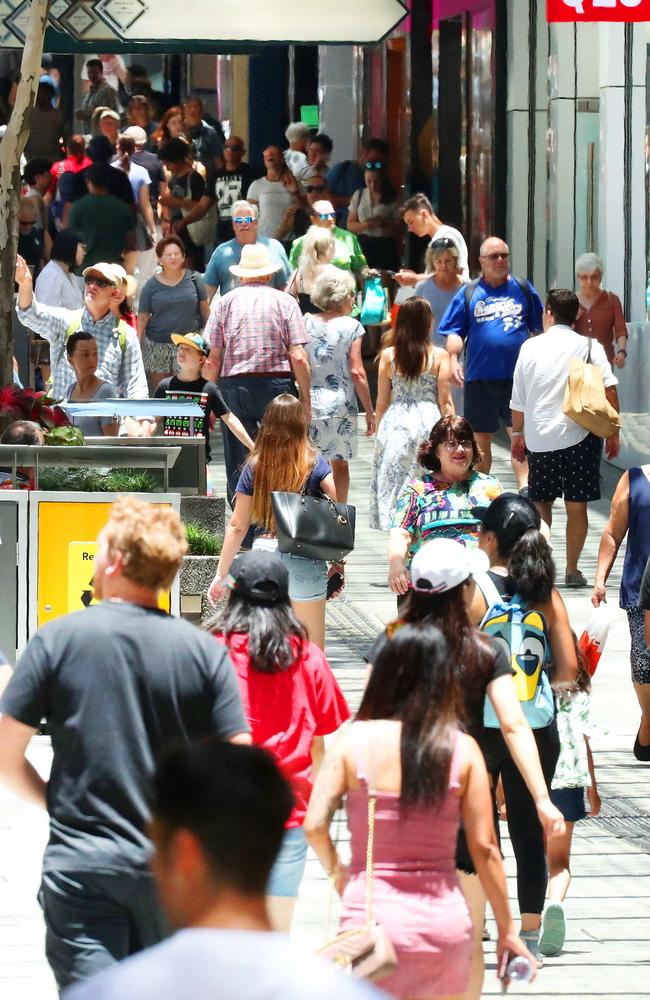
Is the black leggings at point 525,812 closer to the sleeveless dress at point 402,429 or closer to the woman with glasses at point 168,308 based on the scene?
the sleeveless dress at point 402,429

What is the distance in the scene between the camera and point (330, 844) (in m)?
4.67

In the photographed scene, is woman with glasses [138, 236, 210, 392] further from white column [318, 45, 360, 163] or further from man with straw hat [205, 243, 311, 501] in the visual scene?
white column [318, 45, 360, 163]

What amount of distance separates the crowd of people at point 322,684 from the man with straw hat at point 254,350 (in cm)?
2

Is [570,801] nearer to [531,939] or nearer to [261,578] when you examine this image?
[531,939]

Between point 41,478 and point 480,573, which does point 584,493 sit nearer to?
point 41,478

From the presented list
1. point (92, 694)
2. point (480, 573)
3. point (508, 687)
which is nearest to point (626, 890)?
point (480, 573)

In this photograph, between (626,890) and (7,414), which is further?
(7,414)

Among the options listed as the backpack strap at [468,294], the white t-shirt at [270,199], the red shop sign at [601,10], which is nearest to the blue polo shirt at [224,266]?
the backpack strap at [468,294]

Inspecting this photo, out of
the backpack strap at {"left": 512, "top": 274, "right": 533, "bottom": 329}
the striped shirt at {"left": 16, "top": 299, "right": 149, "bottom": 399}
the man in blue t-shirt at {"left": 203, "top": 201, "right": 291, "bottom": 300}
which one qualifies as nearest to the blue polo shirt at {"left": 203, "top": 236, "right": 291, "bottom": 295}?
the man in blue t-shirt at {"left": 203, "top": 201, "right": 291, "bottom": 300}

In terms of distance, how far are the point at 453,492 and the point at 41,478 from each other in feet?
7.32

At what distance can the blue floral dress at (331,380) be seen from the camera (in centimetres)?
1333

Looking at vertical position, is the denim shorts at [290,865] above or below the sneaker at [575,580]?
above

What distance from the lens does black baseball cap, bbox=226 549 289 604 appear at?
5.68 metres

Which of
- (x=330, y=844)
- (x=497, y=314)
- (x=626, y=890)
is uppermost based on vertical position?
(x=497, y=314)
